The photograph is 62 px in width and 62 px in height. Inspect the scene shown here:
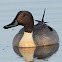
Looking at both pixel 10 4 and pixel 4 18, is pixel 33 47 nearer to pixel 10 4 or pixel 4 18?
pixel 4 18

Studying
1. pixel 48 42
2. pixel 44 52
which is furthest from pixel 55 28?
pixel 44 52

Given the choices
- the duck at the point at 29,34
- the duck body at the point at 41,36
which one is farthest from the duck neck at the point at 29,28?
the duck body at the point at 41,36

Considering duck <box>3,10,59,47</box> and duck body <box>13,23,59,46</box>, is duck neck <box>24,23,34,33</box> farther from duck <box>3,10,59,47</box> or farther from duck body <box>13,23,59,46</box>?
duck body <box>13,23,59,46</box>

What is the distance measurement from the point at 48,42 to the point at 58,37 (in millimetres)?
583

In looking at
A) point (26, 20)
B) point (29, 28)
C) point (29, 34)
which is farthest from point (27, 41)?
point (26, 20)

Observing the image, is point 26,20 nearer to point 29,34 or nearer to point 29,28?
point 29,28

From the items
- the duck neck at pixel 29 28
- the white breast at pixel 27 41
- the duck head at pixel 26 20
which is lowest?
the white breast at pixel 27 41

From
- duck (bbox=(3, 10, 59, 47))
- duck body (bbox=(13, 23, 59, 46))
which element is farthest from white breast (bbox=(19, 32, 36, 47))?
duck body (bbox=(13, 23, 59, 46))

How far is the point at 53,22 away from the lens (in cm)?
1515

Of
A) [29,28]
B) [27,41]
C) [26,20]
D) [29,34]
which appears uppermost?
Result: [26,20]

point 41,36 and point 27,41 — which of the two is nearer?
point 27,41

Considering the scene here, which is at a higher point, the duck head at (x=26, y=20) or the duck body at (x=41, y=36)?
the duck head at (x=26, y=20)

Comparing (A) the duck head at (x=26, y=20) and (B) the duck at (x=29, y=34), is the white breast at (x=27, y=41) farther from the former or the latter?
(A) the duck head at (x=26, y=20)

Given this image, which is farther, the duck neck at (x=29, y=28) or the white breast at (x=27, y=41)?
the duck neck at (x=29, y=28)
